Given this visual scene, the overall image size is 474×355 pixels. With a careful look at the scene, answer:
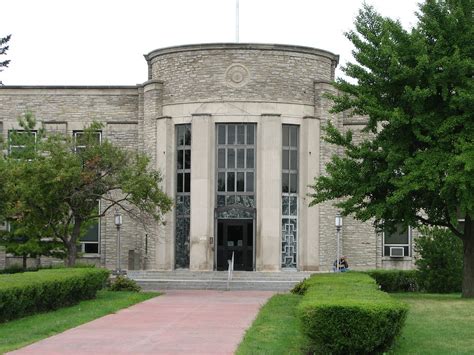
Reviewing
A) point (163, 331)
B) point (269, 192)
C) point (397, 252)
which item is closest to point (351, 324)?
point (163, 331)

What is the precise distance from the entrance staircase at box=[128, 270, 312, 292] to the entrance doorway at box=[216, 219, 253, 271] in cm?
160

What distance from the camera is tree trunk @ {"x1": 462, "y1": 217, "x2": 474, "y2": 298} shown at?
2545cm

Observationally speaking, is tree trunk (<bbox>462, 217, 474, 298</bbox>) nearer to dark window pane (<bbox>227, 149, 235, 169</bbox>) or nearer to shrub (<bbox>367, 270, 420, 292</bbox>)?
shrub (<bbox>367, 270, 420, 292</bbox>)

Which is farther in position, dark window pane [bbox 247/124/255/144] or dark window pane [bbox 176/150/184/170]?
dark window pane [bbox 176/150/184/170]

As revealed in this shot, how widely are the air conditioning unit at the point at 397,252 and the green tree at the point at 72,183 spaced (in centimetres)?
1482

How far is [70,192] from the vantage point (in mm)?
30375

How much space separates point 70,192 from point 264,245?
38.3ft

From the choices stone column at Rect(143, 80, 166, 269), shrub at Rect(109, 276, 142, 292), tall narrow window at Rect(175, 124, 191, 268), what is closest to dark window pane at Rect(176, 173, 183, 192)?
tall narrow window at Rect(175, 124, 191, 268)

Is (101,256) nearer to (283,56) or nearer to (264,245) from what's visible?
(264,245)

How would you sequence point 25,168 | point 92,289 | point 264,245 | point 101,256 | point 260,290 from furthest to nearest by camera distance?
point 101,256 → point 264,245 → point 260,290 → point 25,168 → point 92,289

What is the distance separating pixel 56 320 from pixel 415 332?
328 inches

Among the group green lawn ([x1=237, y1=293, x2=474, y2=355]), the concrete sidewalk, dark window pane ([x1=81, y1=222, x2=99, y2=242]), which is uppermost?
dark window pane ([x1=81, y1=222, x2=99, y2=242])

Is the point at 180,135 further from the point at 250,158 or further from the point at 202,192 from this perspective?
the point at 250,158

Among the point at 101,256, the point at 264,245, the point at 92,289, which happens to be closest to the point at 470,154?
the point at 92,289
